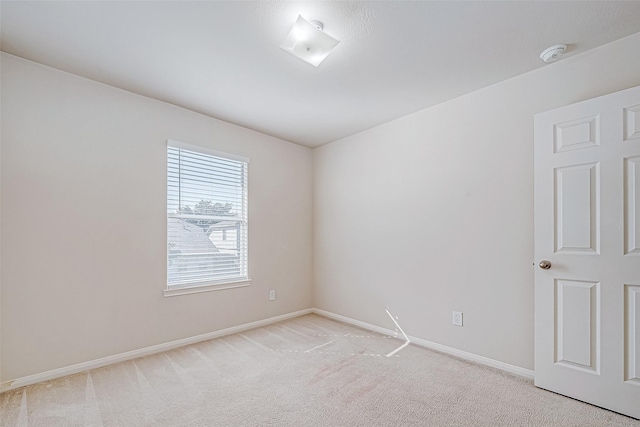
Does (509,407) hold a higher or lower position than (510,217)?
lower

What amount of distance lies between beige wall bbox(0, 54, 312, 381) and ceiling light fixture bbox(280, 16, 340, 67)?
5.68 feet

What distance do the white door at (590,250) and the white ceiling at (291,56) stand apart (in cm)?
56

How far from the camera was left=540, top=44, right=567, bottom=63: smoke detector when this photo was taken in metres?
2.09

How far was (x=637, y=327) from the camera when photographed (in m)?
1.86

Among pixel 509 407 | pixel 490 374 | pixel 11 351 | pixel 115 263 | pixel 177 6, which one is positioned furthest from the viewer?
pixel 115 263

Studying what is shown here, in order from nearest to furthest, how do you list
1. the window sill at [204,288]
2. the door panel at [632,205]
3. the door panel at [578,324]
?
the door panel at [632,205] < the door panel at [578,324] < the window sill at [204,288]

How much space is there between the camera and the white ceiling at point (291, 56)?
70.2 inches

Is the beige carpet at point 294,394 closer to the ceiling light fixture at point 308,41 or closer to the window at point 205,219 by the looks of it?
the window at point 205,219

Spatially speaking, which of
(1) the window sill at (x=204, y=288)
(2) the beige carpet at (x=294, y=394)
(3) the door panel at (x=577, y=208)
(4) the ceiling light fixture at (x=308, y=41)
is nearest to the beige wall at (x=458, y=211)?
(3) the door panel at (x=577, y=208)

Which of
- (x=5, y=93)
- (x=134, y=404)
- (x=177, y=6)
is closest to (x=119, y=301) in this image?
(x=134, y=404)

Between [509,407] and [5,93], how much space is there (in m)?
4.21

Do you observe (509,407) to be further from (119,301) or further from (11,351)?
(11,351)

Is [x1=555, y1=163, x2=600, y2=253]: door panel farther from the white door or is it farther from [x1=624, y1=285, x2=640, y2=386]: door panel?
[x1=624, y1=285, x2=640, y2=386]: door panel

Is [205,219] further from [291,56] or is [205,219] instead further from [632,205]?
[632,205]
